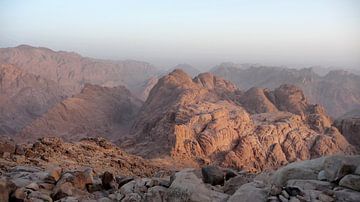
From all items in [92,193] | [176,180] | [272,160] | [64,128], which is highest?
[176,180]

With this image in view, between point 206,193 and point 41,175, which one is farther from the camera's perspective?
point 41,175

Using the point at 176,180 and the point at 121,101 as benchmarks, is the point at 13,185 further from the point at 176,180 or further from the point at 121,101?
the point at 121,101

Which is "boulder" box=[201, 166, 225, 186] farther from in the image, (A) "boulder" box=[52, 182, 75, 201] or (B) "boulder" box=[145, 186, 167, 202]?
(A) "boulder" box=[52, 182, 75, 201]

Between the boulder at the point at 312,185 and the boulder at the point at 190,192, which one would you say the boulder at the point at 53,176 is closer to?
the boulder at the point at 190,192

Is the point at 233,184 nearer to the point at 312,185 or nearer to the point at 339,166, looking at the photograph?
the point at 312,185

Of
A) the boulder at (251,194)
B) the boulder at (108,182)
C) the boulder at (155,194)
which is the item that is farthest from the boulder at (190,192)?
the boulder at (108,182)

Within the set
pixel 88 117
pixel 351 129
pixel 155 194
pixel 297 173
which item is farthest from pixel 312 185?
pixel 88 117

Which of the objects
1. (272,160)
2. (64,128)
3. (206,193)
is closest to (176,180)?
(206,193)
